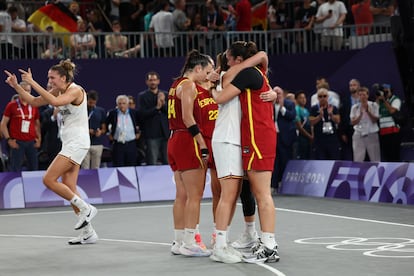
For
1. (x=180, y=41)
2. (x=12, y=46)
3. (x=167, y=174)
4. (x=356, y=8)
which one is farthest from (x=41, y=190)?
(x=356, y=8)

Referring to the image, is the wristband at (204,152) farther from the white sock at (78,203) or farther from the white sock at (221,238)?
the white sock at (78,203)

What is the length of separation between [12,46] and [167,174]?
5.00 meters

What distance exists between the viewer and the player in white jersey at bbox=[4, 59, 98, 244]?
12.2 metres

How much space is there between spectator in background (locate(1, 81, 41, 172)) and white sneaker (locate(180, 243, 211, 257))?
8.63 metres

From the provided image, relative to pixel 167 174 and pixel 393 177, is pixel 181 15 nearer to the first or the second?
pixel 167 174

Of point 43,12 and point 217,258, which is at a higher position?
point 43,12

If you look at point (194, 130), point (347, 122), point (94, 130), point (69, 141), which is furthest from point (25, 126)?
point (194, 130)

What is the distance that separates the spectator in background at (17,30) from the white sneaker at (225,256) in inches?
496

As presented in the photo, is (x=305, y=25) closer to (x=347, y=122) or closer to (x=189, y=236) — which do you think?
(x=347, y=122)

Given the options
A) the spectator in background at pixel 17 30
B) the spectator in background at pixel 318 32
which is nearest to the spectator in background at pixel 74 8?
the spectator in background at pixel 17 30

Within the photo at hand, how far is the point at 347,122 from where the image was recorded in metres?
20.3

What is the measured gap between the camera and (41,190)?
60.4 ft

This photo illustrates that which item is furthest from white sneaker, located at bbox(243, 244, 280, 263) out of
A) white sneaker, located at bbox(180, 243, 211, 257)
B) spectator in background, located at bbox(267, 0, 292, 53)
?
spectator in background, located at bbox(267, 0, 292, 53)

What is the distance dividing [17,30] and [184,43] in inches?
152
